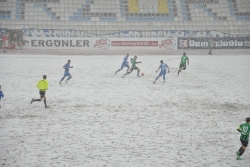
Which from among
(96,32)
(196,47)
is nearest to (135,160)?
(196,47)

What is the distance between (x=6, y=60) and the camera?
3131cm

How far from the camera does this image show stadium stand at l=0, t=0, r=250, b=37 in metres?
49.9

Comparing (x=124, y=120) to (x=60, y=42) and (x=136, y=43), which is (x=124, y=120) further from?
(x=60, y=42)

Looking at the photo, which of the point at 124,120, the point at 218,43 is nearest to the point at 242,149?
the point at 124,120

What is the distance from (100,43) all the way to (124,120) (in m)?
31.9

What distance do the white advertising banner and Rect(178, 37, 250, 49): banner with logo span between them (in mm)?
1820

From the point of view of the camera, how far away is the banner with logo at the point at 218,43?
Result: 1791 inches

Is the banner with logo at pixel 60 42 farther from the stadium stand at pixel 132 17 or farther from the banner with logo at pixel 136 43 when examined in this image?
the stadium stand at pixel 132 17

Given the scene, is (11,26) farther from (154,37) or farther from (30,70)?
(30,70)

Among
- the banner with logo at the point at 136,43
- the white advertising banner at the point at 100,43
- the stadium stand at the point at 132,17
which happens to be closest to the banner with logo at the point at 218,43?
the banner with logo at the point at 136,43

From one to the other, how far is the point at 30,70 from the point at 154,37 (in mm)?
23874

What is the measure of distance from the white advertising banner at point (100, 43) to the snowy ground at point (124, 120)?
19979 mm

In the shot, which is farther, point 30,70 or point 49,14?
point 49,14

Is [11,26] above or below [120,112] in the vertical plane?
above
